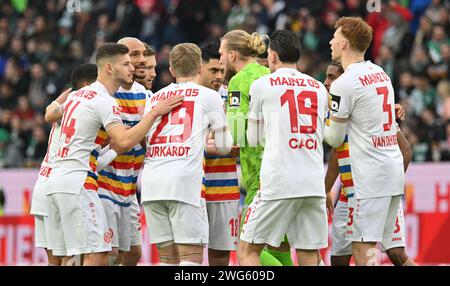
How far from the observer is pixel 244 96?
1109 centimetres

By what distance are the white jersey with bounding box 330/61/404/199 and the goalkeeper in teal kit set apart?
100 cm

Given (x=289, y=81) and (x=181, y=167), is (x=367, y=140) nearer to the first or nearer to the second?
(x=289, y=81)

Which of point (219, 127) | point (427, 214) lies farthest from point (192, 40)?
point (219, 127)

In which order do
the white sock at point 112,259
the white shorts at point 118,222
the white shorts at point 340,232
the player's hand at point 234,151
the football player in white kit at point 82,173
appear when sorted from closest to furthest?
the football player in white kit at point 82,173
the player's hand at point 234,151
the white shorts at point 340,232
the white shorts at point 118,222
the white sock at point 112,259

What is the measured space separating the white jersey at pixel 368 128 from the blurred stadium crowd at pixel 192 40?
22.1ft

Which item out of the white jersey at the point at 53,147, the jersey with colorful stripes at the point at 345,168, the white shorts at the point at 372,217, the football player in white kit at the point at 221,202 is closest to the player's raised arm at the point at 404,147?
the jersey with colorful stripes at the point at 345,168

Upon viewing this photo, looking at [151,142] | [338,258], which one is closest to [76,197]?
[151,142]

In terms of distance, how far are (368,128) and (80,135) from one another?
2780 millimetres

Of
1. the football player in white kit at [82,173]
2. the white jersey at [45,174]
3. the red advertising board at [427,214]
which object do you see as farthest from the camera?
the red advertising board at [427,214]

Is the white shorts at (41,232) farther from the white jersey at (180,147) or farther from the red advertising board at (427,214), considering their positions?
the red advertising board at (427,214)

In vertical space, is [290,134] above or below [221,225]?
above

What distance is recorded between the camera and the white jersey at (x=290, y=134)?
10.1 meters

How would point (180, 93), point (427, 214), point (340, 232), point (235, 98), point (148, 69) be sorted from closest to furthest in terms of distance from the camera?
point (180, 93) < point (235, 98) < point (340, 232) < point (148, 69) < point (427, 214)
